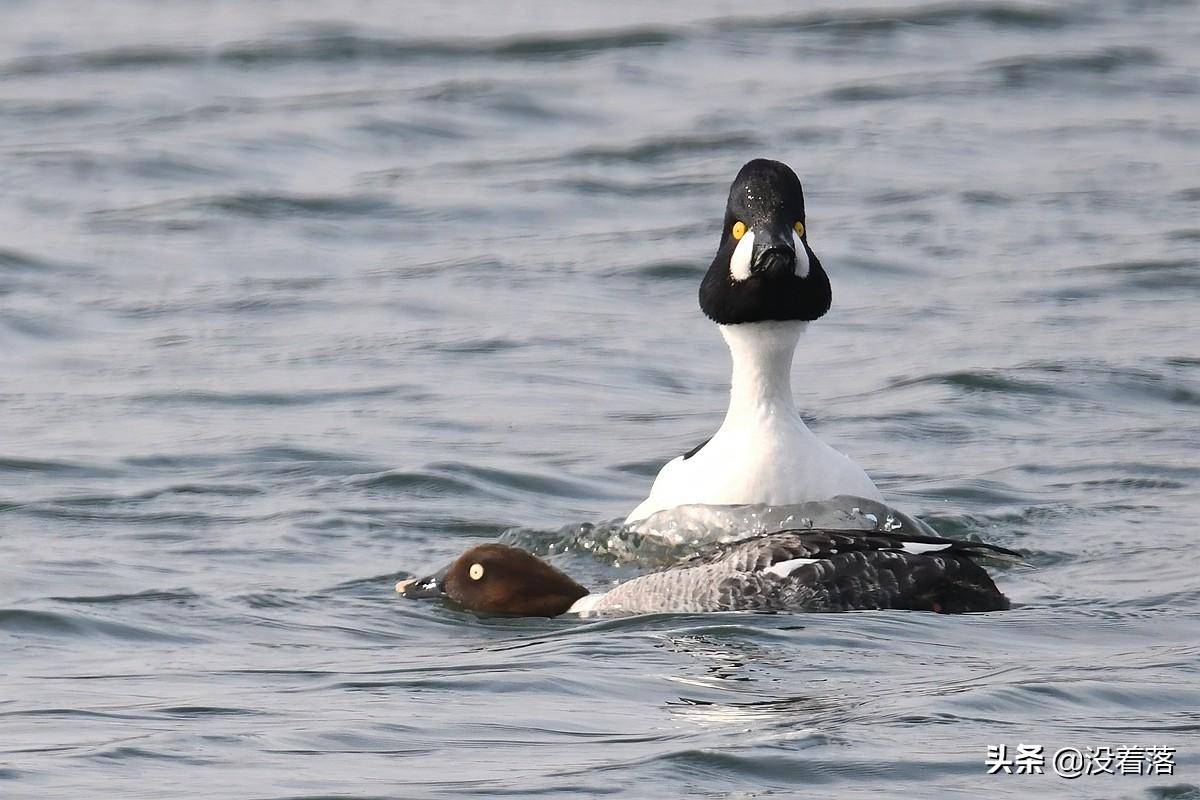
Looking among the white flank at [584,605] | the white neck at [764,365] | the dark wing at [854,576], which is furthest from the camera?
the white neck at [764,365]

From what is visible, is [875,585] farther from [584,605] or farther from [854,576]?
[584,605]

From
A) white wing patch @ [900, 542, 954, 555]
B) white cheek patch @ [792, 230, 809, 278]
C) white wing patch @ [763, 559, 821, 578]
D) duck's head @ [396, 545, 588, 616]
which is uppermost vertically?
white cheek patch @ [792, 230, 809, 278]

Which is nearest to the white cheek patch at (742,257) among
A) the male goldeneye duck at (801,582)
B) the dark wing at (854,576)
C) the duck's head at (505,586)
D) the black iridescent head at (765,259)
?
the black iridescent head at (765,259)

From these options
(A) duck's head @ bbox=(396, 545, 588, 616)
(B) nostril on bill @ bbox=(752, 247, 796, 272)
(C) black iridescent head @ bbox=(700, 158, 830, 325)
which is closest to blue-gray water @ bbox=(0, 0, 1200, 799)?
(A) duck's head @ bbox=(396, 545, 588, 616)

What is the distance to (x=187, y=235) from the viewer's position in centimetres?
1812

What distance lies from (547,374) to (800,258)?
15.6 feet

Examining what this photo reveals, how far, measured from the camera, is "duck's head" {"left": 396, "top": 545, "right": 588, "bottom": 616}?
9586 mm

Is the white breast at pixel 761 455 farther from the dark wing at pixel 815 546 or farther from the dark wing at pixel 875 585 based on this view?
the dark wing at pixel 875 585

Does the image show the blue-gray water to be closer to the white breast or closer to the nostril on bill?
the white breast

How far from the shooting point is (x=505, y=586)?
9594mm

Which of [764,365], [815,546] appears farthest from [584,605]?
[764,365]

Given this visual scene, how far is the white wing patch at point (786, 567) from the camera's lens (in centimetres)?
914

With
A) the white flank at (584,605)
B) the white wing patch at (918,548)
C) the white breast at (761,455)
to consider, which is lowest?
the white flank at (584,605)

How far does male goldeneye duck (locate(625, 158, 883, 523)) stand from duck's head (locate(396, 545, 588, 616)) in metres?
0.89
